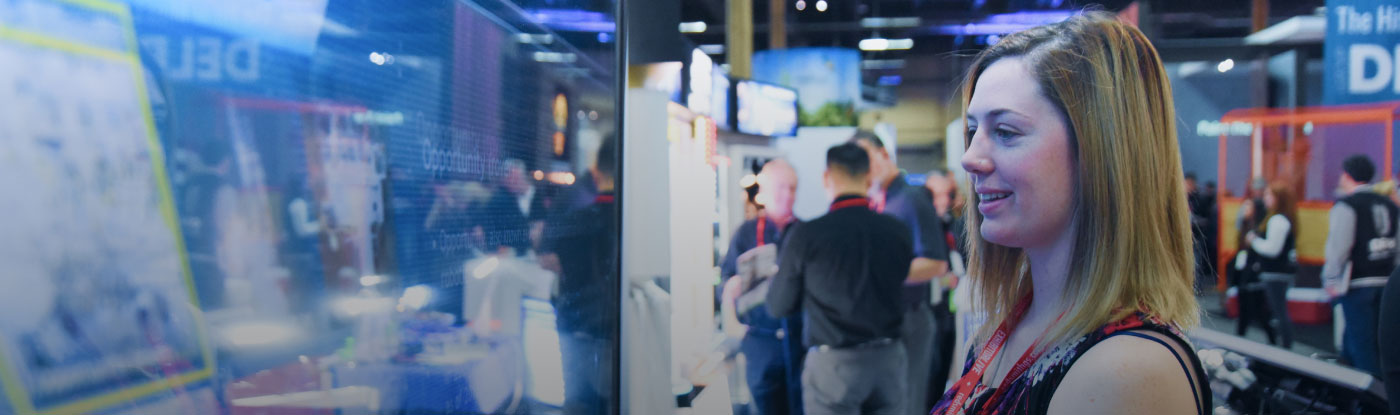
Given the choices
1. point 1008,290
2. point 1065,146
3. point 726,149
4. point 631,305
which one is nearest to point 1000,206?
point 1065,146

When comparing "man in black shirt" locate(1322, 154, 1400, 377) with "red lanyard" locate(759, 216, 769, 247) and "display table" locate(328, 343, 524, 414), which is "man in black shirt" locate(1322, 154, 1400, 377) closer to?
"red lanyard" locate(759, 216, 769, 247)

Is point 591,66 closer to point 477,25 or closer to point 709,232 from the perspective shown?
point 477,25

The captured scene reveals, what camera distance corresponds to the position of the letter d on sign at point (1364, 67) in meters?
4.63

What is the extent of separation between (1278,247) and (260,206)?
26.5ft

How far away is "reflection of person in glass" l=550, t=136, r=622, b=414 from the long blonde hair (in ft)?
4.49

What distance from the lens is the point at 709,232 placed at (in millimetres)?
5344

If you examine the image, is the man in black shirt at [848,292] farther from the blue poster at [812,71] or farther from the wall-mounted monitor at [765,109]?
the blue poster at [812,71]

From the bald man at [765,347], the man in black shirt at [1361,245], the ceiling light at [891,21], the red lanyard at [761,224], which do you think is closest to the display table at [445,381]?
the bald man at [765,347]

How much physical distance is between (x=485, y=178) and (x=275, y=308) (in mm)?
704

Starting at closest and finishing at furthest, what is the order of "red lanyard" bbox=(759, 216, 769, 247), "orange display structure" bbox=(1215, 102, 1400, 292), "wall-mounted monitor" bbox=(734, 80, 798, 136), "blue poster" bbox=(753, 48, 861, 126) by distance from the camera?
"red lanyard" bbox=(759, 216, 769, 247) → "wall-mounted monitor" bbox=(734, 80, 798, 136) → "orange display structure" bbox=(1215, 102, 1400, 292) → "blue poster" bbox=(753, 48, 861, 126)

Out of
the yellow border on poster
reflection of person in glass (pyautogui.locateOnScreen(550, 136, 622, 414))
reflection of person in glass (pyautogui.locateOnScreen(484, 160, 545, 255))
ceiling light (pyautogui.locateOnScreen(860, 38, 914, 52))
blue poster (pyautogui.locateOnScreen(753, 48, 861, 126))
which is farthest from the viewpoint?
ceiling light (pyautogui.locateOnScreen(860, 38, 914, 52))

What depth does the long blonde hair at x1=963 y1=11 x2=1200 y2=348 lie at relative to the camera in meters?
1.00

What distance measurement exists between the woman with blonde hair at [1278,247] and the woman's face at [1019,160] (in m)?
7.34

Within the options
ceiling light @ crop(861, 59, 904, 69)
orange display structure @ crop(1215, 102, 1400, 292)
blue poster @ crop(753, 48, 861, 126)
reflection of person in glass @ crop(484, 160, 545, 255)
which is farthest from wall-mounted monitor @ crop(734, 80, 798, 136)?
ceiling light @ crop(861, 59, 904, 69)
